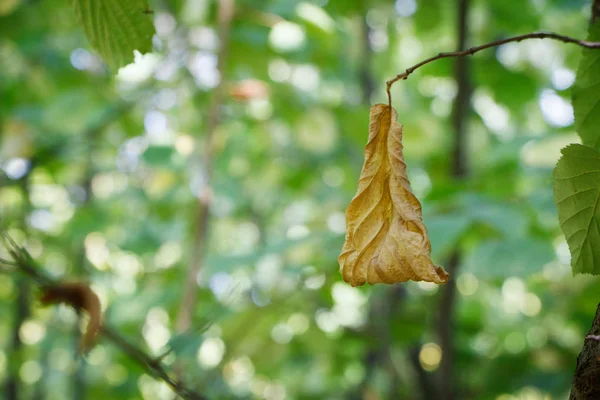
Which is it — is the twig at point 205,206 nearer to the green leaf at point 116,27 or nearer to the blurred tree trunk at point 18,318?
the green leaf at point 116,27

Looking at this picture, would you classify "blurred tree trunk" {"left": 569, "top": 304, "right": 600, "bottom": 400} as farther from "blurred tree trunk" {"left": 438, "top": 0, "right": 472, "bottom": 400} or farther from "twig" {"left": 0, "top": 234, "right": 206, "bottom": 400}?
"blurred tree trunk" {"left": 438, "top": 0, "right": 472, "bottom": 400}

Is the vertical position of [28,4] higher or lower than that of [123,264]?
higher

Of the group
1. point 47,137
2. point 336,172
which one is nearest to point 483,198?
point 47,137

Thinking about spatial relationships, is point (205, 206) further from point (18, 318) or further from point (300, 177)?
point (18, 318)

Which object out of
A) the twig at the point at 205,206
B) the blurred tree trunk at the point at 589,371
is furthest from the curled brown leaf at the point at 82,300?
the twig at the point at 205,206

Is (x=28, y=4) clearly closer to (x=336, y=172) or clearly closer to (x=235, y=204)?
(x=235, y=204)

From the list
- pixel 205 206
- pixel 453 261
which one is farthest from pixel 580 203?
pixel 453 261

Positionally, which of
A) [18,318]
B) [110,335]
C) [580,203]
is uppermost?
[580,203]
